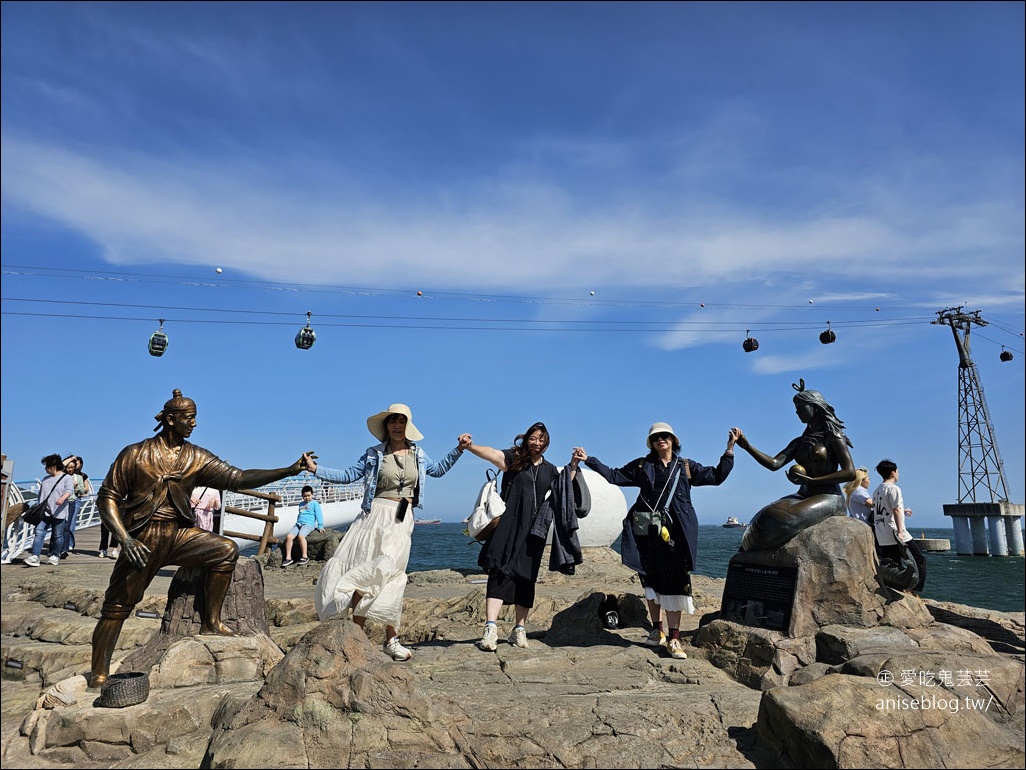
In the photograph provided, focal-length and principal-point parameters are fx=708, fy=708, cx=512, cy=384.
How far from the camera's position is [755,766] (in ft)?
13.2

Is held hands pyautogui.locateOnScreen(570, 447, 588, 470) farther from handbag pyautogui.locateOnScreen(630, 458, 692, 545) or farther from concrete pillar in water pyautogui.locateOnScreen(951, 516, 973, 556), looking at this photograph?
concrete pillar in water pyautogui.locateOnScreen(951, 516, 973, 556)

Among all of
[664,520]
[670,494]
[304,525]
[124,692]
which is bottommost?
[124,692]

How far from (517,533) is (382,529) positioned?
1238mm

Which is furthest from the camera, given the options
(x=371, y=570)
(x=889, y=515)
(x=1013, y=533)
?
(x=1013, y=533)

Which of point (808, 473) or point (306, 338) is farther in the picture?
point (306, 338)

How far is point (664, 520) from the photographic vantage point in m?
6.25

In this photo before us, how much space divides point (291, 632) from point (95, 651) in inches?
140

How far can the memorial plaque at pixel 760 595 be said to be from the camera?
5871 mm

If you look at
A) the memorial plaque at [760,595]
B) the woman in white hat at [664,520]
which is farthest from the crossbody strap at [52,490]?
the memorial plaque at [760,595]

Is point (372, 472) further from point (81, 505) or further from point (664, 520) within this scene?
point (81, 505)

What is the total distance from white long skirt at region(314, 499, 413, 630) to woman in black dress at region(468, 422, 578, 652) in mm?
868

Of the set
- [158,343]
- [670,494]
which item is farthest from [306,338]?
[670,494]

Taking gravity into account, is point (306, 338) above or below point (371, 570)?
above

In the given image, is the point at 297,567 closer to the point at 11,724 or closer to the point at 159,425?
the point at 11,724
